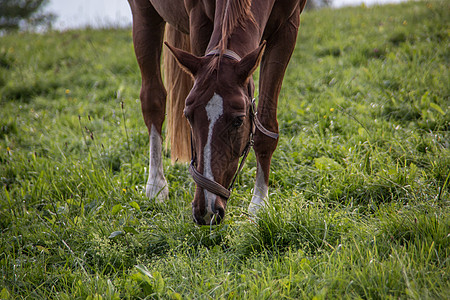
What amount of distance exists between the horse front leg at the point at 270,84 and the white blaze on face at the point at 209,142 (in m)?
0.70

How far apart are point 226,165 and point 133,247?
0.83 metres

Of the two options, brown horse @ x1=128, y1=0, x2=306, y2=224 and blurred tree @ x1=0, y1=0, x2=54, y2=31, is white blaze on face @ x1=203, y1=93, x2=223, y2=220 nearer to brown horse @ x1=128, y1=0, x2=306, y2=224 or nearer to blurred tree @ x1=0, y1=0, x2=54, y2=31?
brown horse @ x1=128, y1=0, x2=306, y2=224

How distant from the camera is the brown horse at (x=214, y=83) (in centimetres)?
208

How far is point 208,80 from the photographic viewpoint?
209 centimetres

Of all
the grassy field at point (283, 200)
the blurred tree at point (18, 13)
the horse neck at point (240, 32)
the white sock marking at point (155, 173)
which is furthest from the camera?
the blurred tree at point (18, 13)

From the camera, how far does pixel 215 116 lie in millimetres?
2047

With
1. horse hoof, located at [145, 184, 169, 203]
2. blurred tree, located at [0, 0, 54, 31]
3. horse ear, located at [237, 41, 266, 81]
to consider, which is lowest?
horse hoof, located at [145, 184, 169, 203]

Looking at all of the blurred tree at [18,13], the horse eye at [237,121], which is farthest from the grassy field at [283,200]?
the blurred tree at [18,13]

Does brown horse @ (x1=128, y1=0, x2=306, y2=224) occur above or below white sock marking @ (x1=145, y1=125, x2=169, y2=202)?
above

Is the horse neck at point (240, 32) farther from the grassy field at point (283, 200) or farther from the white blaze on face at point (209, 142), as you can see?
the grassy field at point (283, 200)

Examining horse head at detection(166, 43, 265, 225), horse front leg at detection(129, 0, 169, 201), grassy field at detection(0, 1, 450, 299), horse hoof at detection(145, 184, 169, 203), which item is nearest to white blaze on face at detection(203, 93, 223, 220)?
horse head at detection(166, 43, 265, 225)

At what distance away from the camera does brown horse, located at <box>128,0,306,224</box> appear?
208 centimetres

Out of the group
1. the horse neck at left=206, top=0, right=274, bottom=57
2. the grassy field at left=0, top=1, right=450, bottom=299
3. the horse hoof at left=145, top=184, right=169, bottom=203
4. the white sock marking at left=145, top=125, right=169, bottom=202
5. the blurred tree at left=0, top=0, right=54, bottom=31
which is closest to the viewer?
the grassy field at left=0, top=1, right=450, bottom=299

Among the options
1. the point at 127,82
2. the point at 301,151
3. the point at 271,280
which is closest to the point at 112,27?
the point at 127,82
